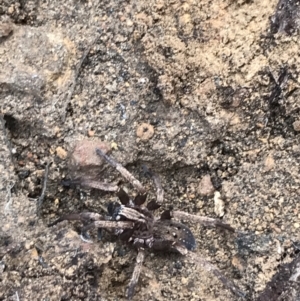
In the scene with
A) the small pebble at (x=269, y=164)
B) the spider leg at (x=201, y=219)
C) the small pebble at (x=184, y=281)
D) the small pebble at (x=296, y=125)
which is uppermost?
the small pebble at (x=296, y=125)

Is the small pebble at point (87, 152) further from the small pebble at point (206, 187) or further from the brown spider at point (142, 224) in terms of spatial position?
the small pebble at point (206, 187)

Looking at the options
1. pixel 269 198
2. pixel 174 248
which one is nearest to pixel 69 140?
pixel 174 248

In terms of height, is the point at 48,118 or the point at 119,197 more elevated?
the point at 48,118

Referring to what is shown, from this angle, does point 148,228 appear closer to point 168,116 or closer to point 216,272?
point 216,272

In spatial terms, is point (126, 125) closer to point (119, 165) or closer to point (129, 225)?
point (119, 165)

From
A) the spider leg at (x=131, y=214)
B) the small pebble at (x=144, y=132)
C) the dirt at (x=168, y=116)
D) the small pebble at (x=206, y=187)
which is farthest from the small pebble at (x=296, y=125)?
the spider leg at (x=131, y=214)

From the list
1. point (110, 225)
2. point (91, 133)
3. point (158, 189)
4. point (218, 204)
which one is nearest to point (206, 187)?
point (218, 204)

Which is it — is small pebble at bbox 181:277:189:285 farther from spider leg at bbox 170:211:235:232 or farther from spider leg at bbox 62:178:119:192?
spider leg at bbox 62:178:119:192
